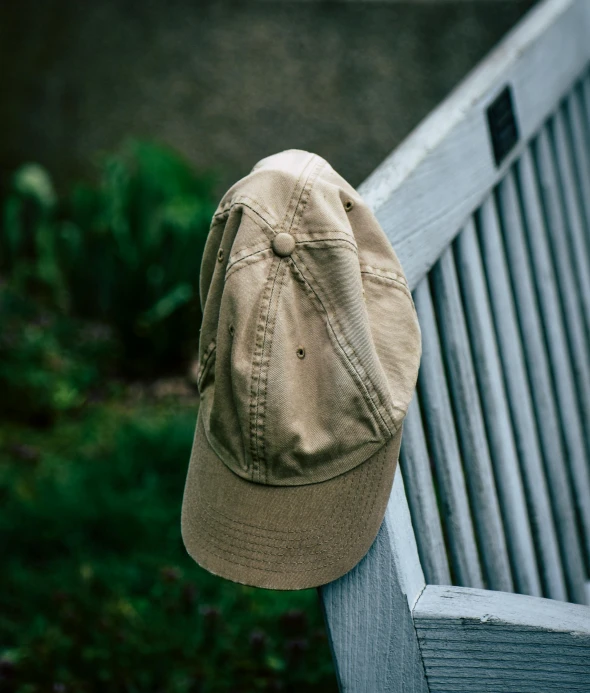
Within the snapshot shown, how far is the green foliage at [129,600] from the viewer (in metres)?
2.10

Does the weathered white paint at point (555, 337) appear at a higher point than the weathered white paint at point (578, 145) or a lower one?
lower

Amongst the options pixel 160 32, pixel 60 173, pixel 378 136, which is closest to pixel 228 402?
pixel 378 136

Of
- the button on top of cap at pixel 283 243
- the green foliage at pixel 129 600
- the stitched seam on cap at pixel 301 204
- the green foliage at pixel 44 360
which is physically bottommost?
the green foliage at pixel 129 600

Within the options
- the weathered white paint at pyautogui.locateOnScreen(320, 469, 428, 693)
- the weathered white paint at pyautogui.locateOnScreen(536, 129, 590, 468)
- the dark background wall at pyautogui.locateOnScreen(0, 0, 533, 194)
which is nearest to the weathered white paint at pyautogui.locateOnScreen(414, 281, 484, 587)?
the weathered white paint at pyautogui.locateOnScreen(320, 469, 428, 693)

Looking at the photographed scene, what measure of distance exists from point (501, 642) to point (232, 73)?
165 inches

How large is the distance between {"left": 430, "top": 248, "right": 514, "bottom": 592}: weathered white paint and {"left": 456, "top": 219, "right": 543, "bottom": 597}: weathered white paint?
37mm

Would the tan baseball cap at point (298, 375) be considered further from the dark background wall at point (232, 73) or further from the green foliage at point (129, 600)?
the dark background wall at point (232, 73)

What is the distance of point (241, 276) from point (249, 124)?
399 centimetres

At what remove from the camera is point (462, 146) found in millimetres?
1393

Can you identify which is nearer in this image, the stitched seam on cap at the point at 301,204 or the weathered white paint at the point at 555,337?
the stitched seam on cap at the point at 301,204

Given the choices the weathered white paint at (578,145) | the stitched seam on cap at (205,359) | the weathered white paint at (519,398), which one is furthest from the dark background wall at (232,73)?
the stitched seam on cap at (205,359)

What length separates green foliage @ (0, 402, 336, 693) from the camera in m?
2.10

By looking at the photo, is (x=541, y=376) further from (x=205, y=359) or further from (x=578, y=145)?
(x=205, y=359)

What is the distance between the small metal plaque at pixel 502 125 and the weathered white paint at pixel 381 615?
726 millimetres
